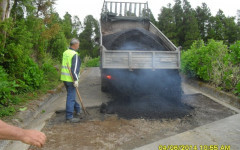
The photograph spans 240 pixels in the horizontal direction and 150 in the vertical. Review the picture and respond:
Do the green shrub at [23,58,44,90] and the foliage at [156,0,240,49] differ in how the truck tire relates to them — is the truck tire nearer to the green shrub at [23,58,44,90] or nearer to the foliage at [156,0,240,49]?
the green shrub at [23,58,44,90]

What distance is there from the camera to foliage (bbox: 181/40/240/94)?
21.5ft

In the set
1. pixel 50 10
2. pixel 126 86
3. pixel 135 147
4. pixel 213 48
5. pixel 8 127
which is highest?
pixel 50 10

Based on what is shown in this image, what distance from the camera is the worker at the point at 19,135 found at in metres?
1.51

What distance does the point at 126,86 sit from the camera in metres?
6.30

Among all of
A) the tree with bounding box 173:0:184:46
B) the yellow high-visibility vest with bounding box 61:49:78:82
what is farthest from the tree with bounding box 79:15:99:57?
the yellow high-visibility vest with bounding box 61:49:78:82

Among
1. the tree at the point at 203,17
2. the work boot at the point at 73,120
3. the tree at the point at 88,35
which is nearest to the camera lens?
the work boot at the point at 73,120

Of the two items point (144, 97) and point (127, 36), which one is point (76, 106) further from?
point (127, 36)

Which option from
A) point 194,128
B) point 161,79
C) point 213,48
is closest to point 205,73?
point 213,48

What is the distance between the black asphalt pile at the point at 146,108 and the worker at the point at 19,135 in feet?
10.9


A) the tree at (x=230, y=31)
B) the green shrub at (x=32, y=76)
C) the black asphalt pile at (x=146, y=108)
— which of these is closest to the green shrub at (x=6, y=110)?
the green shrub at (x=32, y=76)

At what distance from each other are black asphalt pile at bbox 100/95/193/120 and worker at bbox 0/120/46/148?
333 centimetres

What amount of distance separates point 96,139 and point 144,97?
2.70 meters

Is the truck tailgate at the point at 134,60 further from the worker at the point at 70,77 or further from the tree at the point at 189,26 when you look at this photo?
the tree at the point at 189,26
